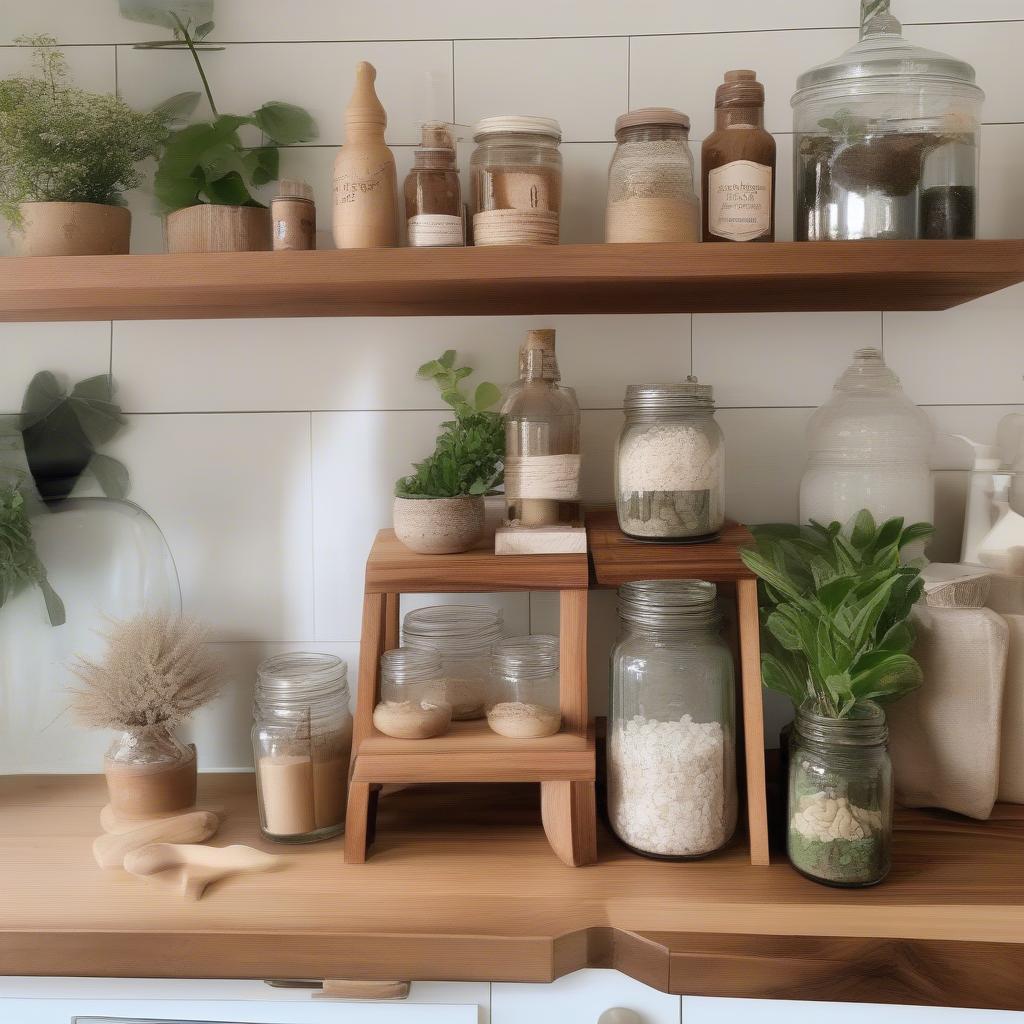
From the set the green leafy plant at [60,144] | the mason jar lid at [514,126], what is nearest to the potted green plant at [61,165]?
the green leafy plant at [60,144]

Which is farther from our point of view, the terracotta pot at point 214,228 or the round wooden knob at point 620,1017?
the terracotta pot at point 214,228

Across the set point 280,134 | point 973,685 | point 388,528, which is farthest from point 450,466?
point 973,685

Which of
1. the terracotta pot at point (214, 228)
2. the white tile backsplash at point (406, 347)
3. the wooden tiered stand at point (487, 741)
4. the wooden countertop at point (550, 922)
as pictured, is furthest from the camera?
the white tile backsplash at point (406, 347)

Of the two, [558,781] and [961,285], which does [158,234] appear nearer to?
[558,781]

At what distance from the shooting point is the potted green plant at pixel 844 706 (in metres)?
0.87

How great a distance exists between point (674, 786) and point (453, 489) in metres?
0.38

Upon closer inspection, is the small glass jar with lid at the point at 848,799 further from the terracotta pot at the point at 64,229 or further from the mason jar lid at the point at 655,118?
the terracotta pot at the point at 64,229

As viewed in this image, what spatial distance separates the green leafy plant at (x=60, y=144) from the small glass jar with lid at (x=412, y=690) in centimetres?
62

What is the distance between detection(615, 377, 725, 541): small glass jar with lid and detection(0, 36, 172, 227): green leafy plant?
25.3 inches

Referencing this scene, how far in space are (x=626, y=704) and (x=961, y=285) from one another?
582mm

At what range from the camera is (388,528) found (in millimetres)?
1185

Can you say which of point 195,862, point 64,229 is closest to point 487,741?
point 195,862

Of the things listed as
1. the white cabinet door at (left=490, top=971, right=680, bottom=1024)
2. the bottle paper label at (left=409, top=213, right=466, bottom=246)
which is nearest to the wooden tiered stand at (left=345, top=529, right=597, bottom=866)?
the white cabinet door at (left=490, top=971, right=680, bottom=1024)

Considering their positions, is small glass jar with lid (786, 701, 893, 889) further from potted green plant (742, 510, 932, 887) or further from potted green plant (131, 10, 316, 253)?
potted green plant (131, 10, 316, 253)
